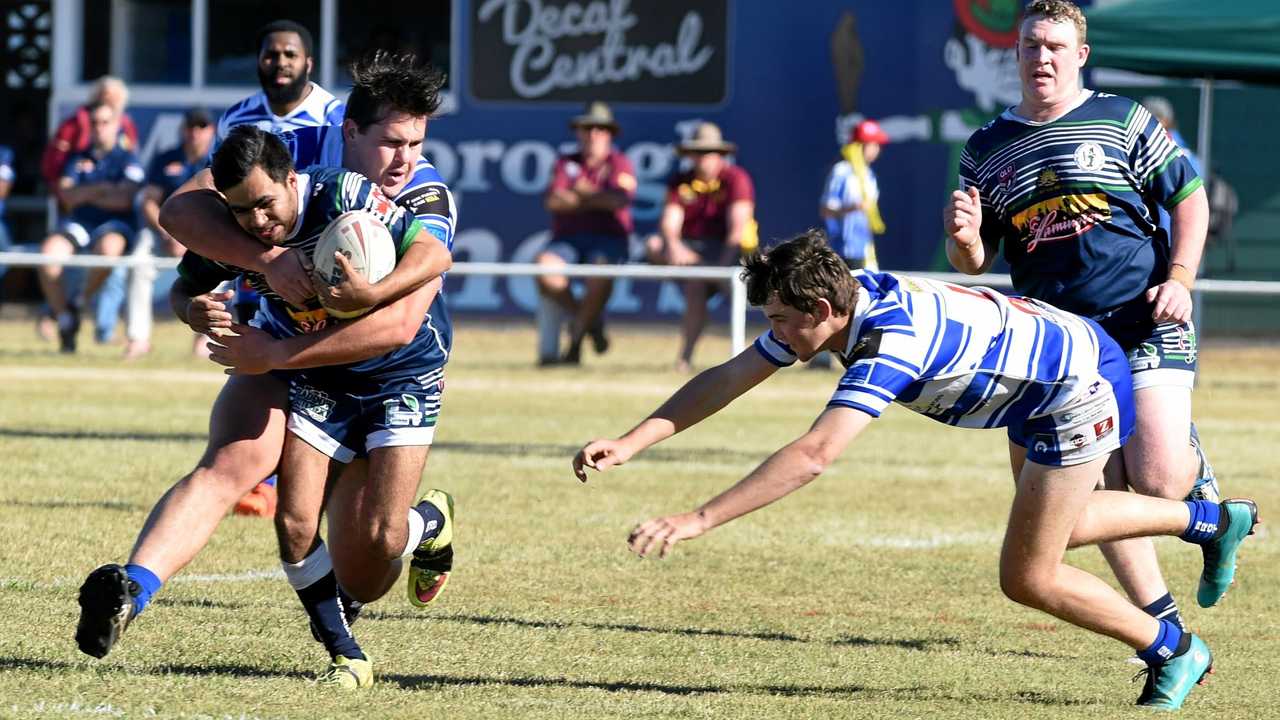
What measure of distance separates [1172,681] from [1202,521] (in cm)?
60

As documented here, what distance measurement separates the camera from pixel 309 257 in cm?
512

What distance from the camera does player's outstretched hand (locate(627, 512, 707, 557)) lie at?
436 centimetres

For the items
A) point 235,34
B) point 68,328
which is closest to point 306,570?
point 68,328

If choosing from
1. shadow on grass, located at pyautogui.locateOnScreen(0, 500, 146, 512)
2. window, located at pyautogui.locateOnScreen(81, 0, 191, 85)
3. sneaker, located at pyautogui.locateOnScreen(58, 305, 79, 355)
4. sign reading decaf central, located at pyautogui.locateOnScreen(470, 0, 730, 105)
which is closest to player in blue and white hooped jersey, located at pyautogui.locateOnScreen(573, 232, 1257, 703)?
shadow on grass, located at pyautogui.locateOnScreen(0, 500, 146, 512)

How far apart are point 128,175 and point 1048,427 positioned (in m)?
12.3

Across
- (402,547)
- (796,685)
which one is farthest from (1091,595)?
(402,547)

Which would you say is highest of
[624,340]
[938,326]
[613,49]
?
[613,49]

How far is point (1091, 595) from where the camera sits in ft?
17.1

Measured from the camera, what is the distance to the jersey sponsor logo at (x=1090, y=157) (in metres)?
5.86

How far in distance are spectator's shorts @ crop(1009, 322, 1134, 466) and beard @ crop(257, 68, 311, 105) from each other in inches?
147

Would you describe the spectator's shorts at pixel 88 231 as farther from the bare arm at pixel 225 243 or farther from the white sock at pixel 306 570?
the white sock at pixel 306 570

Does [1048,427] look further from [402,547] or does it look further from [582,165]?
[582,165]

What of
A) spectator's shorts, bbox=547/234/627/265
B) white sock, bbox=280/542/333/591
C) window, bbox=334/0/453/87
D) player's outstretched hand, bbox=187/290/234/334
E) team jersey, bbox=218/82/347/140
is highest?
window, bbox=334/0/453/87

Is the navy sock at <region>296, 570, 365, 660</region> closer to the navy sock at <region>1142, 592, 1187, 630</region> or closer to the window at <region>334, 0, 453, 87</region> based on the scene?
the navy sock at <region>1142, 592, 1187, 630</region>
